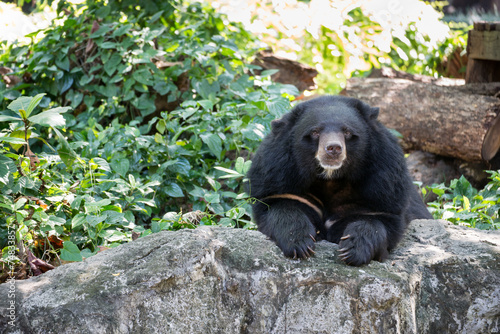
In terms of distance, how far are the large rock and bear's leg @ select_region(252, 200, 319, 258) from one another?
7cm

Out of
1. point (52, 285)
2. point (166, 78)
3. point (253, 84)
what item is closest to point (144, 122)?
point (166, 78)

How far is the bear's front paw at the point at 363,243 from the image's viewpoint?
2977 millimetres

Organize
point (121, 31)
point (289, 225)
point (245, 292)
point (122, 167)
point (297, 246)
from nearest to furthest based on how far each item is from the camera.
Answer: point (245, 292) → point (297, 246) → point (289, 225) → point (122, 167) → point (121, 31)

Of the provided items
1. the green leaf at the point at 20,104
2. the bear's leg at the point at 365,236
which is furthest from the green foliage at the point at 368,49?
the green leaf at the point at 20,104

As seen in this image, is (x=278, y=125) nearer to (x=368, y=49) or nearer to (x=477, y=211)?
(x=477, y=211)

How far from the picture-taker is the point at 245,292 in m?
2.83

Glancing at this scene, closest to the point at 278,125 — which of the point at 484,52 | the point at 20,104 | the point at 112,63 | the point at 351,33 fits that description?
the point at 20,104

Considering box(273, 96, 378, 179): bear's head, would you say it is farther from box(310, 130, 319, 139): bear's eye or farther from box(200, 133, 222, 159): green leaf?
box(200, 133, 222, 159): green leaf

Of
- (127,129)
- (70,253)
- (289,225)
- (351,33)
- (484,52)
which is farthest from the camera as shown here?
(351,33)

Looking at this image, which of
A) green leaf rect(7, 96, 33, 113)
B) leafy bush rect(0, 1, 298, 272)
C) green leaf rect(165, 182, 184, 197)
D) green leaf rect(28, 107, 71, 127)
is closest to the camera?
green leaf rect(28, 107, 71, 127)

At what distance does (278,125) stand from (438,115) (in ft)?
11.2

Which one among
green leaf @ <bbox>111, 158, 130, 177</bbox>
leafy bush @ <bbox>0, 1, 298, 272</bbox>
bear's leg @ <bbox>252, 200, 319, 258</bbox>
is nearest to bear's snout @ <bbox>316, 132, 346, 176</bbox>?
bear's leg @ <bbox>252, 200, 319, 258</bbox>

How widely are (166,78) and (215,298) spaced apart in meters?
4.27

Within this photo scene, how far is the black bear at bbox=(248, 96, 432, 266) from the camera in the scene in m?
3.48
